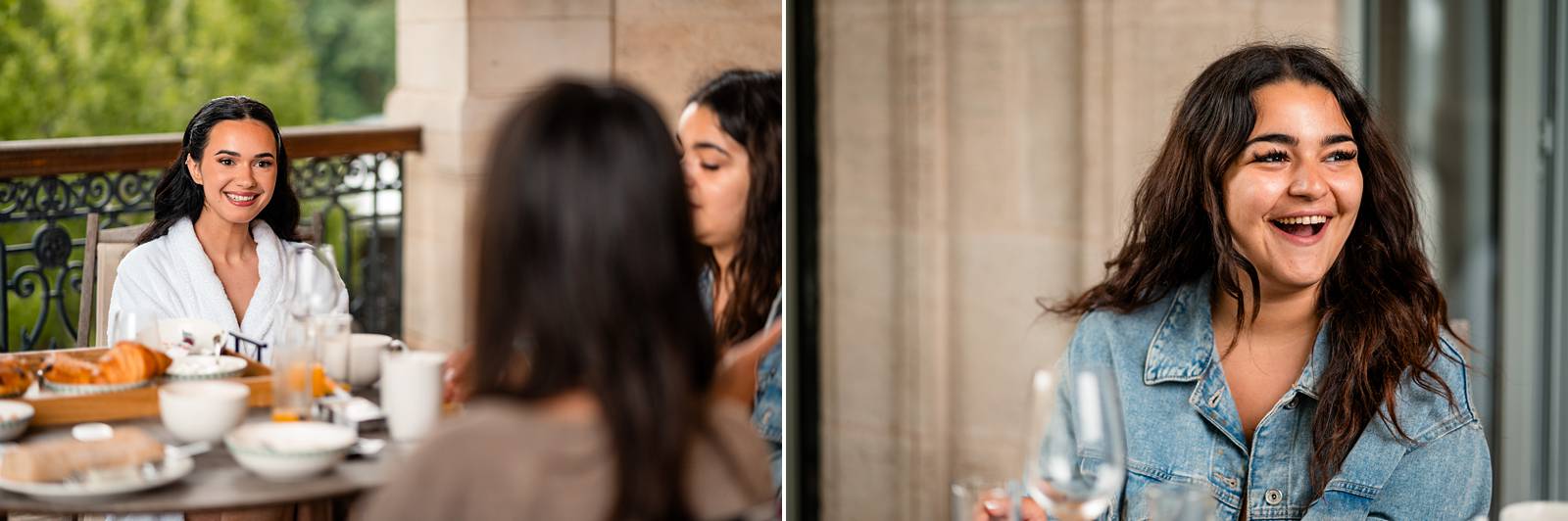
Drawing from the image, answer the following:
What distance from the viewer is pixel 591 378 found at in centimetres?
123

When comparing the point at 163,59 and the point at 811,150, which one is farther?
the point at 163,59

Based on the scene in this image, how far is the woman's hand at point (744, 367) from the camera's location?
2.23m

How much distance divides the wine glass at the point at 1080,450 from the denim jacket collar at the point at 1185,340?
0.73 meters

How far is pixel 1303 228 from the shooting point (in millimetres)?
1980

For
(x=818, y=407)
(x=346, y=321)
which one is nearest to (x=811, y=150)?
(x=818, y=407)

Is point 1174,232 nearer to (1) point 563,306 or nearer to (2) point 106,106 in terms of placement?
(1) point 563,306

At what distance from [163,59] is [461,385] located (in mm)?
12950

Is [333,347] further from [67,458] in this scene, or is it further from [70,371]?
[67,458]

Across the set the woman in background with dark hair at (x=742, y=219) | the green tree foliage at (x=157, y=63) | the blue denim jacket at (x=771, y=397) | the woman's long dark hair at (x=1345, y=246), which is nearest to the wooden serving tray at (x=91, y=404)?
the woman in background with dark hair at (x=742, y=219)

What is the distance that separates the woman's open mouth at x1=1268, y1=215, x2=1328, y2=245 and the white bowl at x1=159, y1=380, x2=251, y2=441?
4.87 feet

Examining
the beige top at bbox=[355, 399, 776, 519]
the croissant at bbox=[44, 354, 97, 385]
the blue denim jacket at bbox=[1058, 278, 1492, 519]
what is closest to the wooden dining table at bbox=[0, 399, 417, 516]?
the croissant at bbox=[44, 354, 97, 385]

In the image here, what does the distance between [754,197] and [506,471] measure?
100 centimetres

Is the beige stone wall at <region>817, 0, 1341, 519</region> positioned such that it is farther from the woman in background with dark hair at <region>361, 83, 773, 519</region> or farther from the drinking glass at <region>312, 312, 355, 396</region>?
the woman in background with dark hair at <region>361, 83, 773, 519</region>

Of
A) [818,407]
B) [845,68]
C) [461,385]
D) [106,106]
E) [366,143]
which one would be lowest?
[818,407]
